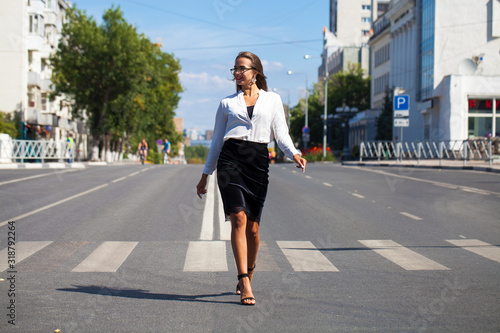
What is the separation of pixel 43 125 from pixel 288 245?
6329 centimetres

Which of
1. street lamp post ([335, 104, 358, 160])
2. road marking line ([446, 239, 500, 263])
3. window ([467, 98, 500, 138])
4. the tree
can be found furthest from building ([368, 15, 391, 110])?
road marking line ([446, 239, 500, 263])

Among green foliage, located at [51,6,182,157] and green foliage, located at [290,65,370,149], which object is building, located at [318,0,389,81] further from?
green foliage, located at [51,6,182,157]

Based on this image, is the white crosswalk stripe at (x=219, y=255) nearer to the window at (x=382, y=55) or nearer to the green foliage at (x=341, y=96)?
the window at (x=382, y=55)

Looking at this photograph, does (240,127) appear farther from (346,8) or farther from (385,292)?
(346,8)

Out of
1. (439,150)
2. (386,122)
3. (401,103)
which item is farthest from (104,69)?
(439,150)

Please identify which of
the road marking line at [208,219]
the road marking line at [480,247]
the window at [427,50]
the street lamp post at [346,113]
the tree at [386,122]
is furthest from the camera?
the street lamp post at [346,113]

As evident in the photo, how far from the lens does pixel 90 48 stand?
192ft

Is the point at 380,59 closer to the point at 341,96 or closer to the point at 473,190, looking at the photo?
the point at 341,96

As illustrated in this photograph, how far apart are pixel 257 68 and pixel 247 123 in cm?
50

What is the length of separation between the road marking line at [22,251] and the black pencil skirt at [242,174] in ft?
9.02

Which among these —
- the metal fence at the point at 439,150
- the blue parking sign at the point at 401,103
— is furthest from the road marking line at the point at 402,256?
the blue parking sign at the point at 401,103

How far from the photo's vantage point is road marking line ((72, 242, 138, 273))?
740cm

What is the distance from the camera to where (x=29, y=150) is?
4038 centimetres

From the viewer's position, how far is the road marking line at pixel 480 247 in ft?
27.9
